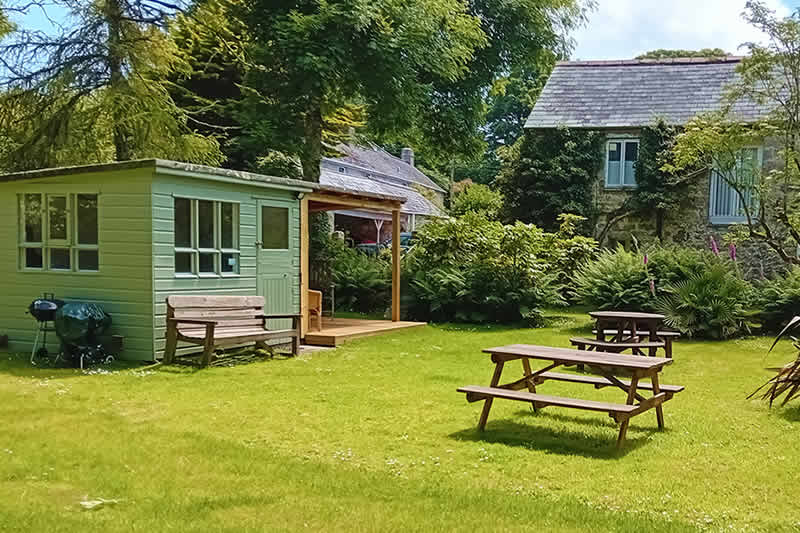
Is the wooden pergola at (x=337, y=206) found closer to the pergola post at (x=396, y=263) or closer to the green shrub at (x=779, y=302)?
the pergola post at (x=396, y=263)

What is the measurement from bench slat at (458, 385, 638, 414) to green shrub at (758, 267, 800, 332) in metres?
9.04

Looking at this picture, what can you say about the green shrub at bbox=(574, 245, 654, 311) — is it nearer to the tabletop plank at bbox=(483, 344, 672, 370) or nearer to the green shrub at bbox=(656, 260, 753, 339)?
the green shrub at bbox=(656, 260, 753, 339)

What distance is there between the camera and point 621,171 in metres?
21.4

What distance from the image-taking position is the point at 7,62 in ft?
53.3

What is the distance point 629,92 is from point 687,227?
4407mm

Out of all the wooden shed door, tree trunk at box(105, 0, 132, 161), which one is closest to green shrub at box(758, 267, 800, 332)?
the wooden shed door

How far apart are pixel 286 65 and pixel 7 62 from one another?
239 inches

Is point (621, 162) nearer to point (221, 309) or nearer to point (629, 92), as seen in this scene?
point (629, 92)

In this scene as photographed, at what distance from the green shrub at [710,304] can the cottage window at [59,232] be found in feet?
31.3

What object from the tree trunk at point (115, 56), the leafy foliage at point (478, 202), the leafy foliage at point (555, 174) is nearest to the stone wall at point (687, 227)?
the leafy foliage at point (555, 174)

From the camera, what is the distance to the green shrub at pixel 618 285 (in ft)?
46.0

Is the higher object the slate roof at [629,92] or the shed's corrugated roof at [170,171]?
the slate roof at [629,92]

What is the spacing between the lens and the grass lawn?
165 inches

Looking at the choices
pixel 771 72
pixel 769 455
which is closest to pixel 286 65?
pixel 771 72
